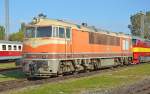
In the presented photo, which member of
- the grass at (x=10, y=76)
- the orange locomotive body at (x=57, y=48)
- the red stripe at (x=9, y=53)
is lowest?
the grass at (x=10, y=76)

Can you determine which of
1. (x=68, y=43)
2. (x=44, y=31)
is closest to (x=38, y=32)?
(x=44, y=31)

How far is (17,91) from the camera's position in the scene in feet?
52.7

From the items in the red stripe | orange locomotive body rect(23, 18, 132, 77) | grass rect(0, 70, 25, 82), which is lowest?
grass rect(0, 70, 25, 82)

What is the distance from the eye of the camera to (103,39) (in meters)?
30.1

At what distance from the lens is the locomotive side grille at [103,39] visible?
2760 cm

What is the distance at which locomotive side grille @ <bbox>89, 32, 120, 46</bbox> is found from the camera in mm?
27597

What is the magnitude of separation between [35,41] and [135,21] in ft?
338

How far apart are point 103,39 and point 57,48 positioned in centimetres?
873

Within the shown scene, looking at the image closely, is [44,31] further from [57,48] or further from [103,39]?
[103,39]

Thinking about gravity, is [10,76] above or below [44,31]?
below

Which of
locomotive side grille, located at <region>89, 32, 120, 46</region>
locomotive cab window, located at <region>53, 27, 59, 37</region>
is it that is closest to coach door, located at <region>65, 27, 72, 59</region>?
locomotive cab window, located at <region>53, 27, 59, 37</region>

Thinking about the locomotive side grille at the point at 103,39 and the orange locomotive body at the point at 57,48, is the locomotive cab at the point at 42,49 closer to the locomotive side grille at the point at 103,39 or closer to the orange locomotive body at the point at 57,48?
the orange locomotive body at the point at 57,48

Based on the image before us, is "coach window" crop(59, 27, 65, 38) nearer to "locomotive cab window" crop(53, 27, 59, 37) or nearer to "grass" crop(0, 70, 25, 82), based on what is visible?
"locomotive cab window" crop(53, 27, 59, 37)

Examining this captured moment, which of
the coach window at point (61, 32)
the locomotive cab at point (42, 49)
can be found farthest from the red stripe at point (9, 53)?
the coach window at point (61, 32)
